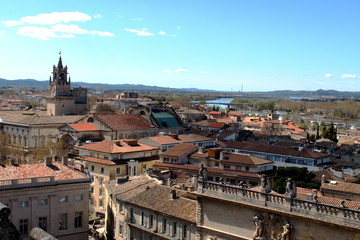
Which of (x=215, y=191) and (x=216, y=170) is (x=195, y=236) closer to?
(x=215, y=191)

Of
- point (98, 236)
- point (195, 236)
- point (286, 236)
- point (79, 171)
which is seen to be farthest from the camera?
point (98, 236)

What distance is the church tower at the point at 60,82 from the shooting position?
104500 mm

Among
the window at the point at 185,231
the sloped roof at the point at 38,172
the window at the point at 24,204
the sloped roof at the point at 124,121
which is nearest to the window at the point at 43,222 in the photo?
the window at the point at 24,204

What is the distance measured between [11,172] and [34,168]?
189cm

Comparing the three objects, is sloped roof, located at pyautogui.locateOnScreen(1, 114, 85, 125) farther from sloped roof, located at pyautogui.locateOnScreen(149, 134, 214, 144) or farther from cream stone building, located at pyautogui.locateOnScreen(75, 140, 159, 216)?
cream stone building, located at pyautogui.locateOnScreen(75, 140, 159, 216)

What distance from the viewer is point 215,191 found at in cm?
2586

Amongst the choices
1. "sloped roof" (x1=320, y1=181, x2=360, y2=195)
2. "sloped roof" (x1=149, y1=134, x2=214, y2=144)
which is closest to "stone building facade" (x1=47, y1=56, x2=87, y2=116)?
"sloped roof" (x1=149, y1=134, x2=214, y2=144)

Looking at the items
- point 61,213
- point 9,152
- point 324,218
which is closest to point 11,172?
point 61,213

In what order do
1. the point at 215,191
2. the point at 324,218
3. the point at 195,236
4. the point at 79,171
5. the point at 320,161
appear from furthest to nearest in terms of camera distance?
the point at 320,161 < the point at 79,171 < the point at 195,236 < the point at 215,191 < the point at 324,218

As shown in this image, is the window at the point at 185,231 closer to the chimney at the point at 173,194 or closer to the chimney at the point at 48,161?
the chimney at the point at 173,194

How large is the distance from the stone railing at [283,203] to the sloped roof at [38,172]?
12.9 metres

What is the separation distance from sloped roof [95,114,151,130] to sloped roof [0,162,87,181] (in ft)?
127

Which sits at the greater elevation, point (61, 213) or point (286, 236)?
point (286, 236)

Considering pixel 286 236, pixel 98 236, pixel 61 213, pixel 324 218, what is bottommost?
pixel 98 236
